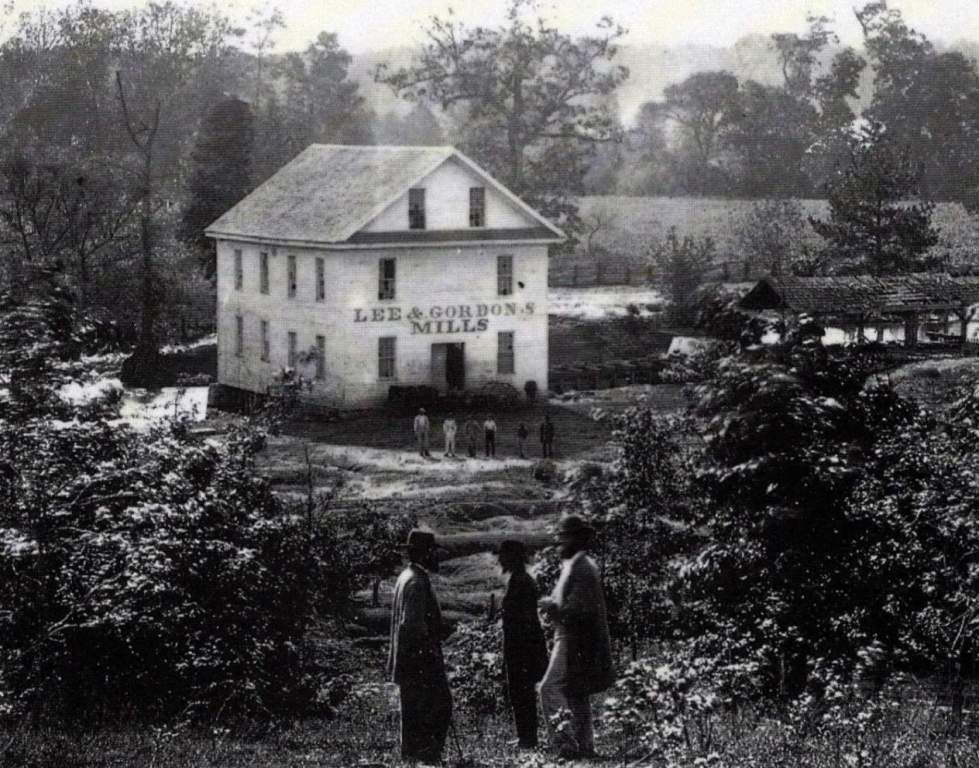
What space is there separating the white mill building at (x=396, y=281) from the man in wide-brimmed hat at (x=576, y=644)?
106ft

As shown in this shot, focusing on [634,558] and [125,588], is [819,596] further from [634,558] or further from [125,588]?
[125,588]

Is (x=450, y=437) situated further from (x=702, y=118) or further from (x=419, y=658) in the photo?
(x=419, y=658)

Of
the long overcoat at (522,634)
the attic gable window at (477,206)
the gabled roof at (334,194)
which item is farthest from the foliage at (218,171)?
the long overcoat at (522,634)

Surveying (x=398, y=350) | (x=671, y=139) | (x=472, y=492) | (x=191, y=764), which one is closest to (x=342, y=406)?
(x=398, y=350)

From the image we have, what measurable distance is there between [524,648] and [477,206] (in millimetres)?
34225

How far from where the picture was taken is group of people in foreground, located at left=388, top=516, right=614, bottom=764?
11.5 metres

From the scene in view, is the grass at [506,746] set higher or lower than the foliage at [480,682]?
higher

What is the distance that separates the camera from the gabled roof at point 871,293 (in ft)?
118

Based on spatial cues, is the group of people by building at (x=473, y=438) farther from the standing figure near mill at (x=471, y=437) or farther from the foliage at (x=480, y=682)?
the foliage at (x=480, y=682)

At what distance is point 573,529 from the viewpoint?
11.4 m

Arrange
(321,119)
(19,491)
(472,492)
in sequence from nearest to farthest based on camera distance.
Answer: (19,491) → (472,492) → (321,119)

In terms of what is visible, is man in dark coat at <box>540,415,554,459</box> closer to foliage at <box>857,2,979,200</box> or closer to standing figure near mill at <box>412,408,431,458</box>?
standing figure near mill at <box>412,408,431,458</box>

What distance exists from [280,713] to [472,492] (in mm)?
18530

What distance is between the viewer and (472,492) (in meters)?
34.9
